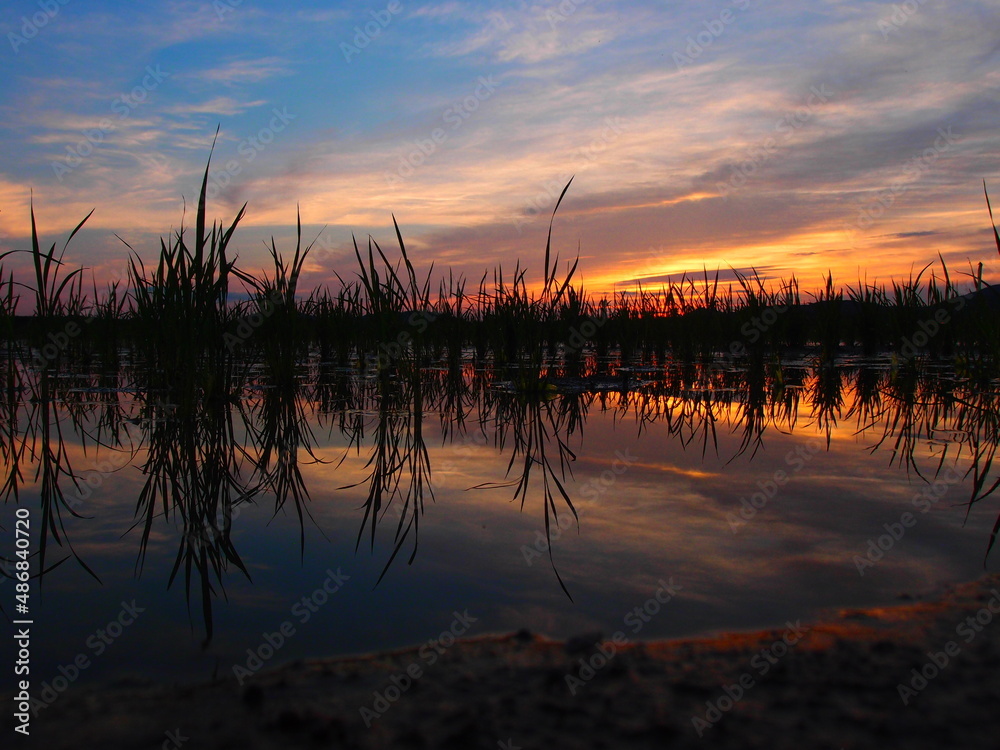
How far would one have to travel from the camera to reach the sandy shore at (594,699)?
871 millimetres

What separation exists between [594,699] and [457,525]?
2.72 feet

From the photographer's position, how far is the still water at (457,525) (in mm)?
1203

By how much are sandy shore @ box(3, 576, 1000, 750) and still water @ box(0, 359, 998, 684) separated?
70 mm

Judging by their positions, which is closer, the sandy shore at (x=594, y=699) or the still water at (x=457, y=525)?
the sandy shore at (x=594, y=699)

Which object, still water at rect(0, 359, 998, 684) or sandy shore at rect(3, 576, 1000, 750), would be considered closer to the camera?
sandy shore at rect(3, 576, 1000, 750)

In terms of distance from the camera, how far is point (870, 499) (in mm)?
1963

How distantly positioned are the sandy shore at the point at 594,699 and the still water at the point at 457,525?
0.07 meters

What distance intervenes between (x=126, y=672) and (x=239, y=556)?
500 millimetres

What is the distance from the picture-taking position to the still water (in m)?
1.20

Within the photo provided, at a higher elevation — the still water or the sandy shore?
the still water

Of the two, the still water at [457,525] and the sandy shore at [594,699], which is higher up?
the still water at [457,525]

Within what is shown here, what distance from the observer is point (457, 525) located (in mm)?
1745

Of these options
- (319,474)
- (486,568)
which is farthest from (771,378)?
(486,568)

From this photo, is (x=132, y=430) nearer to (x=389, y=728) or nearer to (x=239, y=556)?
(x=239, y=556)
